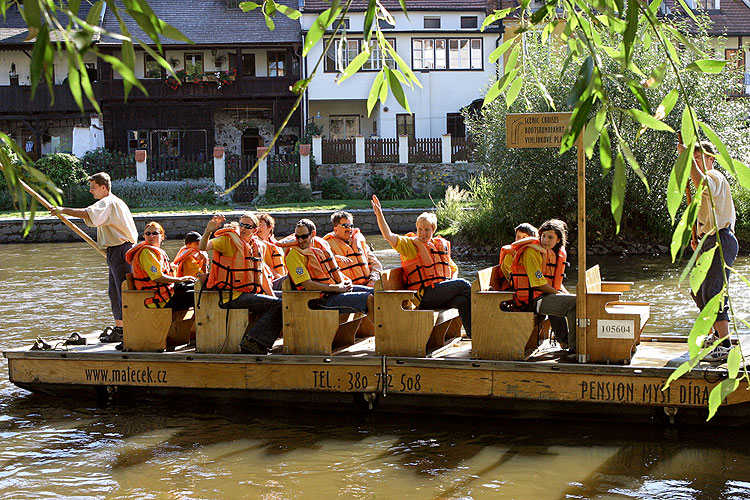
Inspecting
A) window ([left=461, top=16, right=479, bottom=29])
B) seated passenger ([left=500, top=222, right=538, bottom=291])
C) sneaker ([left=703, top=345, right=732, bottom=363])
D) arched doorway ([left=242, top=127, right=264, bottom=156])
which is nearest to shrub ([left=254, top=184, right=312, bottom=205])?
arched doorway ([left=242, top=127, right=264, bottom=156])

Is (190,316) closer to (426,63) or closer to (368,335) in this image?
(368,335)

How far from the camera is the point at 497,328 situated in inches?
321

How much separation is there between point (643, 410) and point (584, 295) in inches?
44.7

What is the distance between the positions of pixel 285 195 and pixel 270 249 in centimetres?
2386

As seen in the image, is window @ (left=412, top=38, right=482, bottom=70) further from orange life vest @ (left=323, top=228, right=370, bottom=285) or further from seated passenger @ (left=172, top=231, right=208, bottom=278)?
seated passenger @ (left=172, top=231, right=208, bottom=278)

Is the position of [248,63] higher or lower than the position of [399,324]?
higher

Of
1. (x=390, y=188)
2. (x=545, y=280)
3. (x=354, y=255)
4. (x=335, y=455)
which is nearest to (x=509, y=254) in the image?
(x=545, y=280)

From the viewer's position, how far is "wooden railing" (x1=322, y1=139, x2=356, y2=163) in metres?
37.3

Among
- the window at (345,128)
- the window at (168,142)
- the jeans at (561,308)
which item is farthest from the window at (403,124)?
the jeans at (561,308)

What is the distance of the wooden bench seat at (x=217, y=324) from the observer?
29.1ft

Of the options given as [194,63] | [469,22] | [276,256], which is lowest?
[276,256]

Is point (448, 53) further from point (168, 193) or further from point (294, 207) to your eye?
point (168, 193)

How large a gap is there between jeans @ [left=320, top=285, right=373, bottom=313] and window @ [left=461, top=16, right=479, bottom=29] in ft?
Answer: 118

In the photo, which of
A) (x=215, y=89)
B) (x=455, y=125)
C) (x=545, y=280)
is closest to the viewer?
(x=545, y=280)
